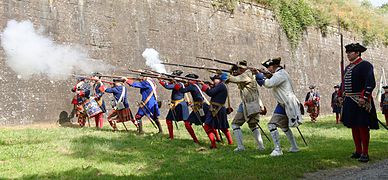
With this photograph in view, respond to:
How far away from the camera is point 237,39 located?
1980 centimetres

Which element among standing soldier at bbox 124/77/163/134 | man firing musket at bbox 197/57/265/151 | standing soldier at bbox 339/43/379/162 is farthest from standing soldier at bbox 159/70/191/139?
standing soldier at bbox 339/43/379/162

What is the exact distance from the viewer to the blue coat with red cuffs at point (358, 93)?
7.24m

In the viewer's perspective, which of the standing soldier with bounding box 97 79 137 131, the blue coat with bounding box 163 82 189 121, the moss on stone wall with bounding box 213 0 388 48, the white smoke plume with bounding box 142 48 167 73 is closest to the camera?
the blue coat with bounding box 163 82 189 121

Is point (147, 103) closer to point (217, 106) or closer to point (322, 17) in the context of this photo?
point (217, 106)

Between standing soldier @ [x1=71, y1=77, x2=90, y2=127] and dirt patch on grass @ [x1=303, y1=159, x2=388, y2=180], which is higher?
standing soldier @ [x1=71, y1=77, x2=90, y2=127]

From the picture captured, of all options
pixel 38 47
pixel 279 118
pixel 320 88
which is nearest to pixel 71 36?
pixel 38 47

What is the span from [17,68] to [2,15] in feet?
5.11

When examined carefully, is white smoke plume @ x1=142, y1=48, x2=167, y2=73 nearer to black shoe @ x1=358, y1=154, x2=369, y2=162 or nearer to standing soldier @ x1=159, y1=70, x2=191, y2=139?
standing soldier @ x1=159, y1=70, x2=191, y2=139

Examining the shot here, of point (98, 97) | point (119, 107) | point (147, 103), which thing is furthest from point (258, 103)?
point (98, 97)

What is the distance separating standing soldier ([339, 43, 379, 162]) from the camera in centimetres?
723

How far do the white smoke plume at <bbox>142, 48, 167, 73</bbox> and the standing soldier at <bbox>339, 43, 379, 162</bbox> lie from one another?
9.01 m

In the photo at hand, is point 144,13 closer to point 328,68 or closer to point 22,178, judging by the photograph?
point 22,178

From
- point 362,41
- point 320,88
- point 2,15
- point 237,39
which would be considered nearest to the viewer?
point 2,15

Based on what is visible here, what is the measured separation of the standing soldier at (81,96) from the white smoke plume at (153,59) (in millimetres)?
3061
